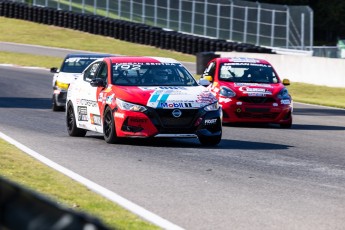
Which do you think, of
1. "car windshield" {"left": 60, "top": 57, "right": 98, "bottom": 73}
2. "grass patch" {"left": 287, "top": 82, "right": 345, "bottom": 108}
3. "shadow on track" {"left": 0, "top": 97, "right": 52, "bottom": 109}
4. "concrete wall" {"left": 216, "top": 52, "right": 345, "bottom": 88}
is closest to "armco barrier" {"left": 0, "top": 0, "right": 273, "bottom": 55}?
"concrete wall" {"left": 216, "top": 52, "right": 345, "bottom": 88}

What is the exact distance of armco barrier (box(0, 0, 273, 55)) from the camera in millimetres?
A: 47203

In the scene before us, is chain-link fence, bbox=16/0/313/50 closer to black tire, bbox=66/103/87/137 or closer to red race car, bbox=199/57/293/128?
red race car, bbox=199/57/293/128

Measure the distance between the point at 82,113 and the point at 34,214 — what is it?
42.2ft

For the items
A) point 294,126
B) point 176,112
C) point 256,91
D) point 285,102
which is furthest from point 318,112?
point 176,112

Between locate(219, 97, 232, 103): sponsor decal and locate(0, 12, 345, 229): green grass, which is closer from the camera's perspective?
locate(0, 12, 345, 229): green grass

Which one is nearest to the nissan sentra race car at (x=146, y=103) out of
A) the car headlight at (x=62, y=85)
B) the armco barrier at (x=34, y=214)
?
the car headlight at (x=62, y=85)

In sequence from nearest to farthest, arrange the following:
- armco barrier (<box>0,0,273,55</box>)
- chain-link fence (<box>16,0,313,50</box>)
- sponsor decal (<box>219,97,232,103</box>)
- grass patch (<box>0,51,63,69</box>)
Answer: sponsor decal (<box>219,97,232,103</box>) < chain-link fence (<box>16,0,313,50</box>) < grass patch (<box>0,51,63,69</box>) < armco barrier (<box>0,0,273,55</box>)

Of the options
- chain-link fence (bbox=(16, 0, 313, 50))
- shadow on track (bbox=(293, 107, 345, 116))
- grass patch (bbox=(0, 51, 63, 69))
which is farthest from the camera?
grass patch (bbox=(0, 51, 63, 69))

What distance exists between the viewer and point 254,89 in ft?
66.1

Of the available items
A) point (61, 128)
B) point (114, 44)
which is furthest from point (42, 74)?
point (61, 128)

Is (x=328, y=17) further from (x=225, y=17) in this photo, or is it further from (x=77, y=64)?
(x=77, y=64)

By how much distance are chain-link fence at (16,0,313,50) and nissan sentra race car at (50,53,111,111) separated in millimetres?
22295

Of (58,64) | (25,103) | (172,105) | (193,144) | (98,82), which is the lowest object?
(25,103)

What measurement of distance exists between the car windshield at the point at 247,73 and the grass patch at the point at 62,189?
28.8 feet
